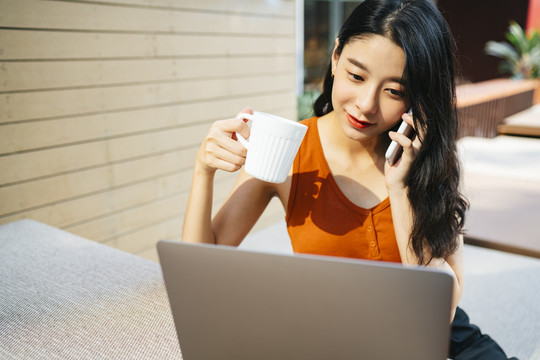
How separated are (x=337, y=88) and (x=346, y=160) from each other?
0.81 ft

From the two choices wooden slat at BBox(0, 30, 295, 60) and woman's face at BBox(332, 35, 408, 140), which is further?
wooden slat at BBox(0, 30, 295, 60)

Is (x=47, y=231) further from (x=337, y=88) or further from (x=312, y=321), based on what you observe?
(x=312, y=321)

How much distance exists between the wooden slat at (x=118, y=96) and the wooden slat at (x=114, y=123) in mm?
28

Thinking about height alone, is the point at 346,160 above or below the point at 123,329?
above

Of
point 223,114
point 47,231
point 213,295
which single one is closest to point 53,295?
point 47,231

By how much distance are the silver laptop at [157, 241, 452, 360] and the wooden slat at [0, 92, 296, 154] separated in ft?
4.42

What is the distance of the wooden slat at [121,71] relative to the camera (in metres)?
1.63

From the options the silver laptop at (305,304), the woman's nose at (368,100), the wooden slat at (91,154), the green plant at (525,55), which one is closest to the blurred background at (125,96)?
the wooden slat at (91,154)

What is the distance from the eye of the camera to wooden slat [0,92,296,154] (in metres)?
1.64

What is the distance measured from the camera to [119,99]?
203cm

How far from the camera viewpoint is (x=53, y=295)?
101 cm

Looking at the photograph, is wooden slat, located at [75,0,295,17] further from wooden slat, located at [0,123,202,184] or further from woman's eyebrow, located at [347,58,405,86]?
woman's eyebrow, located at [347,58,405,86]

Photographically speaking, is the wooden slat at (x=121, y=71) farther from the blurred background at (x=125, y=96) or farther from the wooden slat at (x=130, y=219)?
the wooden slat at (x=130, y=219)

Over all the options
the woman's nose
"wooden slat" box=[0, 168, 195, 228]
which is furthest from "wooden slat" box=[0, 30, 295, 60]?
the woman's nose
